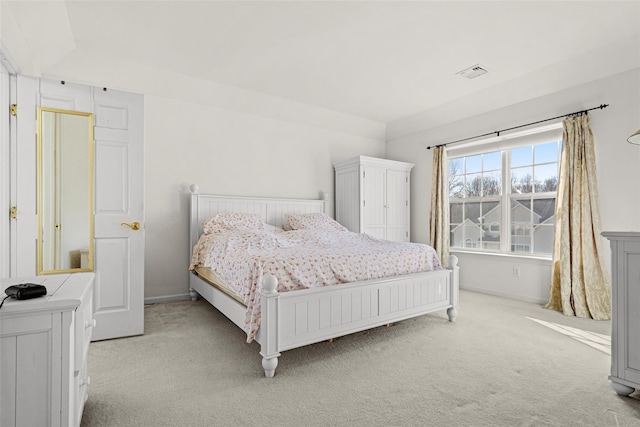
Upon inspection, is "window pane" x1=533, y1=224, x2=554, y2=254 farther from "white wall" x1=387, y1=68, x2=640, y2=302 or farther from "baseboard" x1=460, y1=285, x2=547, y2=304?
"baseboard" x1=460, y1=285, x2=547, y2=304

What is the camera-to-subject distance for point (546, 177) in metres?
3.93

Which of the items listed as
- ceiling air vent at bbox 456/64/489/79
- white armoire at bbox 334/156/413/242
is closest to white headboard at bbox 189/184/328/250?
white armoire at bbox 334/156/413/242

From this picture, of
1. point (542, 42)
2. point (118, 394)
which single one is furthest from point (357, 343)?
point (542, 42)

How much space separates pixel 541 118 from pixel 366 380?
3.57m

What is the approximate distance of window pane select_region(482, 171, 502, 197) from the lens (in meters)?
4.38

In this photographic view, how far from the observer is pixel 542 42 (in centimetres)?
296

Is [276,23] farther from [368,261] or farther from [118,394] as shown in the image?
[118,394]

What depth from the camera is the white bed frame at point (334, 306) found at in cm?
204

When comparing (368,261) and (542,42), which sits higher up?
(542,42)

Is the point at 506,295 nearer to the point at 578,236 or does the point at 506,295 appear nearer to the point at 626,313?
the point at 578,236

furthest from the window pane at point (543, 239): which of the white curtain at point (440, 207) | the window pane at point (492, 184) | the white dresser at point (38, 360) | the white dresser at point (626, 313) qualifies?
the white dresser at point (38, 360)

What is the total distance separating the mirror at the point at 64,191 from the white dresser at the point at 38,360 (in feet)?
5.41

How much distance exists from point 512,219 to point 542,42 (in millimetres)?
2135

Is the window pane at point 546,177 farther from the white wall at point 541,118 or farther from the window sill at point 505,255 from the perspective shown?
the window sill at point 505,255
